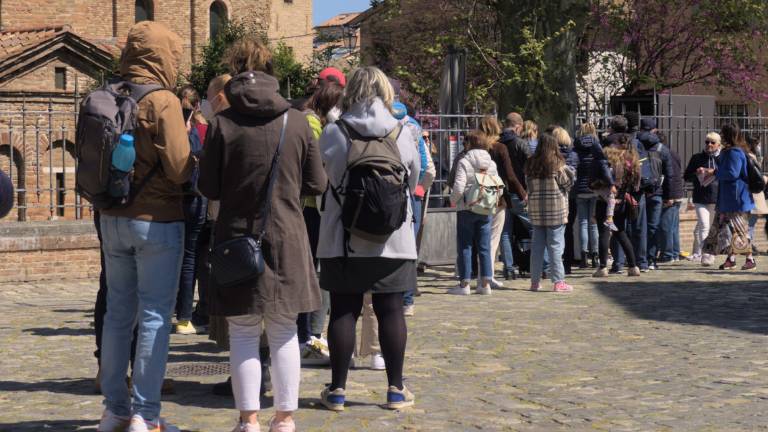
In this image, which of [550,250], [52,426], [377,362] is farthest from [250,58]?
[550,250]

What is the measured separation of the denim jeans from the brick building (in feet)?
9.02

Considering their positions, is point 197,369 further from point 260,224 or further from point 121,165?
point 121,165

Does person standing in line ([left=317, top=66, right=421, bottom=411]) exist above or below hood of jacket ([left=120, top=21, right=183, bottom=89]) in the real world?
below

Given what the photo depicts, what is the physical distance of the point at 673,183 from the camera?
16297 millimetres

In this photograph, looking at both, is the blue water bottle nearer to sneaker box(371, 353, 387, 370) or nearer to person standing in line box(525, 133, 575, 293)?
sneaker box(371, 353, 387, 370)

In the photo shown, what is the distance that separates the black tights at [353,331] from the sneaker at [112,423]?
3.88 ft

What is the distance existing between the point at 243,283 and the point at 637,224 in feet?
33.9

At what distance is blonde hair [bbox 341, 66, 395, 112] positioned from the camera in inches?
265

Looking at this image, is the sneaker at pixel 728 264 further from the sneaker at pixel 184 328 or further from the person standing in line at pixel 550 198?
the sneaker at pixel 184 328

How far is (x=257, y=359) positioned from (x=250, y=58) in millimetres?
1496

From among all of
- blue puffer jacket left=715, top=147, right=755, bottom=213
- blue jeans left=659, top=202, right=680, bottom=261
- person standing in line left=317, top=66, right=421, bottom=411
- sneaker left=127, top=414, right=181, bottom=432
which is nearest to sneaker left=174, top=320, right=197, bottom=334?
person standing in line left=317, top=66, right=421, bottom=411

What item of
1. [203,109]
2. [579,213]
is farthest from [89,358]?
[579,213]

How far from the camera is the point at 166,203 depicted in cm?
588

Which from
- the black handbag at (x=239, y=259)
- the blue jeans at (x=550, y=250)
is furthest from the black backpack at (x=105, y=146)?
the blue jeans at (x=550, y=250)
